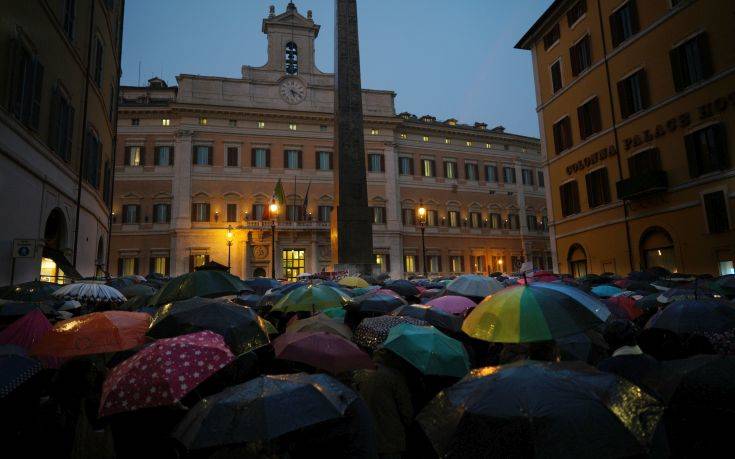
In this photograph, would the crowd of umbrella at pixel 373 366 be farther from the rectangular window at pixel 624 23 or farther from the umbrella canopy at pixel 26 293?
the rectangular window at pixel 624 23

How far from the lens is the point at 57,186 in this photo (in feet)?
39.3

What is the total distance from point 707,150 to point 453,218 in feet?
78.6

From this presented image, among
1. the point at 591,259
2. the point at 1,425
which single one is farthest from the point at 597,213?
the point at 1,425

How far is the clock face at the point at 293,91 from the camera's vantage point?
34.9 m

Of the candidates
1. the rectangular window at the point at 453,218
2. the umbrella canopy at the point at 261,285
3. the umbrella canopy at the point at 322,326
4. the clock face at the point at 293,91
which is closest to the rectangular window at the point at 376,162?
the rectangular window at the point at 453,218

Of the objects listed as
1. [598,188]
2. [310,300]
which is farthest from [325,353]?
[598,188]

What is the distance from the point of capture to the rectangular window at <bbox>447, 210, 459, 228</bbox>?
1495 inches

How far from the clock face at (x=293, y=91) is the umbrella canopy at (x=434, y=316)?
3181 centimetres

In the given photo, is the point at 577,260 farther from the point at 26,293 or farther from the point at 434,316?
the point at 26,293

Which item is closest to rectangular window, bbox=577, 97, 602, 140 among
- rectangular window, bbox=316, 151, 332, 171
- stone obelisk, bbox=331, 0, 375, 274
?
stone obelisk, bbox=331, 0, 375, 274

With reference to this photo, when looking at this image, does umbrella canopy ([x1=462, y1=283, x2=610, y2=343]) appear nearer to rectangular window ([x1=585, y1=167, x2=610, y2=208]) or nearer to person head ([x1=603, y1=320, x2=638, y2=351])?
person head ([x1=603, y1=320, x2=638, y2=351])

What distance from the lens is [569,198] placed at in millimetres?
20906

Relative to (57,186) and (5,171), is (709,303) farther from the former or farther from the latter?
(57,186)

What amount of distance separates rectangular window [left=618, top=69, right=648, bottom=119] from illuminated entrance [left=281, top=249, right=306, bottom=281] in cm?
2153
